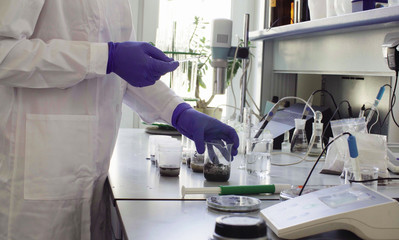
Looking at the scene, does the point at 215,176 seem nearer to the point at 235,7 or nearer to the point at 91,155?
the point at 91,155

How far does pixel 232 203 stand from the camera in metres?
1.07

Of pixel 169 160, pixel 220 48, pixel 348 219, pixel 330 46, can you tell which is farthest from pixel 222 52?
pixel 348 219

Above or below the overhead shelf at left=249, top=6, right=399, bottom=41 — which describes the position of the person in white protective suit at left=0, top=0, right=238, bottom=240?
below

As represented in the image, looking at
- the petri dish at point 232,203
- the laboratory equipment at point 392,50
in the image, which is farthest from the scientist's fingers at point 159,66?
the laboratory equipment at point 392,50

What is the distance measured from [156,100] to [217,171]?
421 mm

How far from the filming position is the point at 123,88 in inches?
65.2

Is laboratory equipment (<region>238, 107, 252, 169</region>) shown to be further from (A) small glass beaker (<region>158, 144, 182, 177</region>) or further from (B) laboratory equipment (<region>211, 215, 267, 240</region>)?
(B) laboratory equipment (<region>211, 215, 267, 240</region>)

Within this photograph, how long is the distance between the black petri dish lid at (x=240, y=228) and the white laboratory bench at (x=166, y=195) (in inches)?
3.5

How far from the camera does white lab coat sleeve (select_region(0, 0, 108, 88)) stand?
1.27 meters

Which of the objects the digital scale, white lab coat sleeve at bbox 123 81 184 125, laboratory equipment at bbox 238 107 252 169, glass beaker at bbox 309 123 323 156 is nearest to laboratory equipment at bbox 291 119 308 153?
glass beaker at bbox 309 123 323 156

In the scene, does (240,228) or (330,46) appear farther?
(330,46)

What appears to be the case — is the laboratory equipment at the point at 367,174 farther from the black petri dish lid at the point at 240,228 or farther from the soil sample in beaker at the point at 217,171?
the black petri dish lid at the point at 240,228

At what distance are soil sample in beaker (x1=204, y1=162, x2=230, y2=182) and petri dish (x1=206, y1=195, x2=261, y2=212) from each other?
267 millimetres

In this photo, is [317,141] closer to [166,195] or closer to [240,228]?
[166,195]
